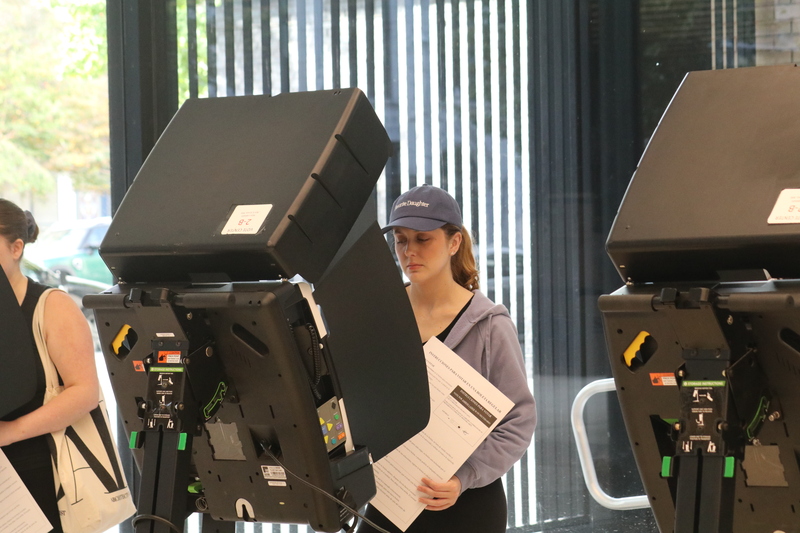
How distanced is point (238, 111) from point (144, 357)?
45 cm

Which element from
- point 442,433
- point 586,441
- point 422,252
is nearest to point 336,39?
point 422,252

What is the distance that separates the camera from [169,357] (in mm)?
1374

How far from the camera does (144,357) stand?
1431mm

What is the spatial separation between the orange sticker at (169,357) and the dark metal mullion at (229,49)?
94.5 inches

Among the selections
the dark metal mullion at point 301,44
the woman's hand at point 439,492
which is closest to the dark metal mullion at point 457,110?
the dark metal mullion at point 301,44

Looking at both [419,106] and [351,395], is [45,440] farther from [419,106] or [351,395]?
[419,106]

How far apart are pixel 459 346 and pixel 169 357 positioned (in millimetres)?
893

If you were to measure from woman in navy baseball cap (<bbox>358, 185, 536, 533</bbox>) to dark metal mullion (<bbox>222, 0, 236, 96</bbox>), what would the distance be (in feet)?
5.46

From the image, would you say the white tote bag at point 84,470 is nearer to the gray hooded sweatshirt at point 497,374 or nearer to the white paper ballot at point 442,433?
the white paper ballot at point 442,433

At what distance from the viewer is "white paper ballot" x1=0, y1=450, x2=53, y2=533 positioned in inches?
77.0

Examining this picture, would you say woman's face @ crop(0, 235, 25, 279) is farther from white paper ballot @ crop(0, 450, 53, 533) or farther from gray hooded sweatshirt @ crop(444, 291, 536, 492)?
gray hooded sweatshirt @ crop(444, 291, 536, 492)

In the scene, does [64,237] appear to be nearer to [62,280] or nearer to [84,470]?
Result: [62,280]

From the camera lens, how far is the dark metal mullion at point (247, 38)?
3.57 meters

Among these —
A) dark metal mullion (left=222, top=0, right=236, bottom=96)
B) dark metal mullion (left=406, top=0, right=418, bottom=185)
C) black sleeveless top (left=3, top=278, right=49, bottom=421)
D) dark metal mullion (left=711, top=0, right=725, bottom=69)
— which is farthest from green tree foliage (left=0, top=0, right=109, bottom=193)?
dark metal mullion (left=711, top=0, right=725, bottom=69)
